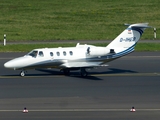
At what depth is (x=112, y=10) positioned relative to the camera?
67688mm

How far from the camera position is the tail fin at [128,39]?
35062 mm

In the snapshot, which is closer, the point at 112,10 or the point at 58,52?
the point at 58,52

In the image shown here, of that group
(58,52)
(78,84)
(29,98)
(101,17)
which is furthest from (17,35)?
(29,98)

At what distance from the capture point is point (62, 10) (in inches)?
2689

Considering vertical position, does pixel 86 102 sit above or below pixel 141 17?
below

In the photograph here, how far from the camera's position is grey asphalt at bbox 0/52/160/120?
23373mm

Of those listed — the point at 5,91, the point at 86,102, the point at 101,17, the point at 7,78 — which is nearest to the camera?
the point at 86,102

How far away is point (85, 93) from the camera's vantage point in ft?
92.2

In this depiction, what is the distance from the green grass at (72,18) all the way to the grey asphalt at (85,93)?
16.2 meters

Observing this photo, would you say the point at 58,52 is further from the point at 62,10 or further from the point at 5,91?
the point at 62,10

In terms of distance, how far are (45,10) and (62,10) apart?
2.07 meters

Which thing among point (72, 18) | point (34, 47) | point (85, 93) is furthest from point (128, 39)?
point (72, 18)

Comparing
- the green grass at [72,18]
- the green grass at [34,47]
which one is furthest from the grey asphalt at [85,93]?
the green grass at [72,18]
